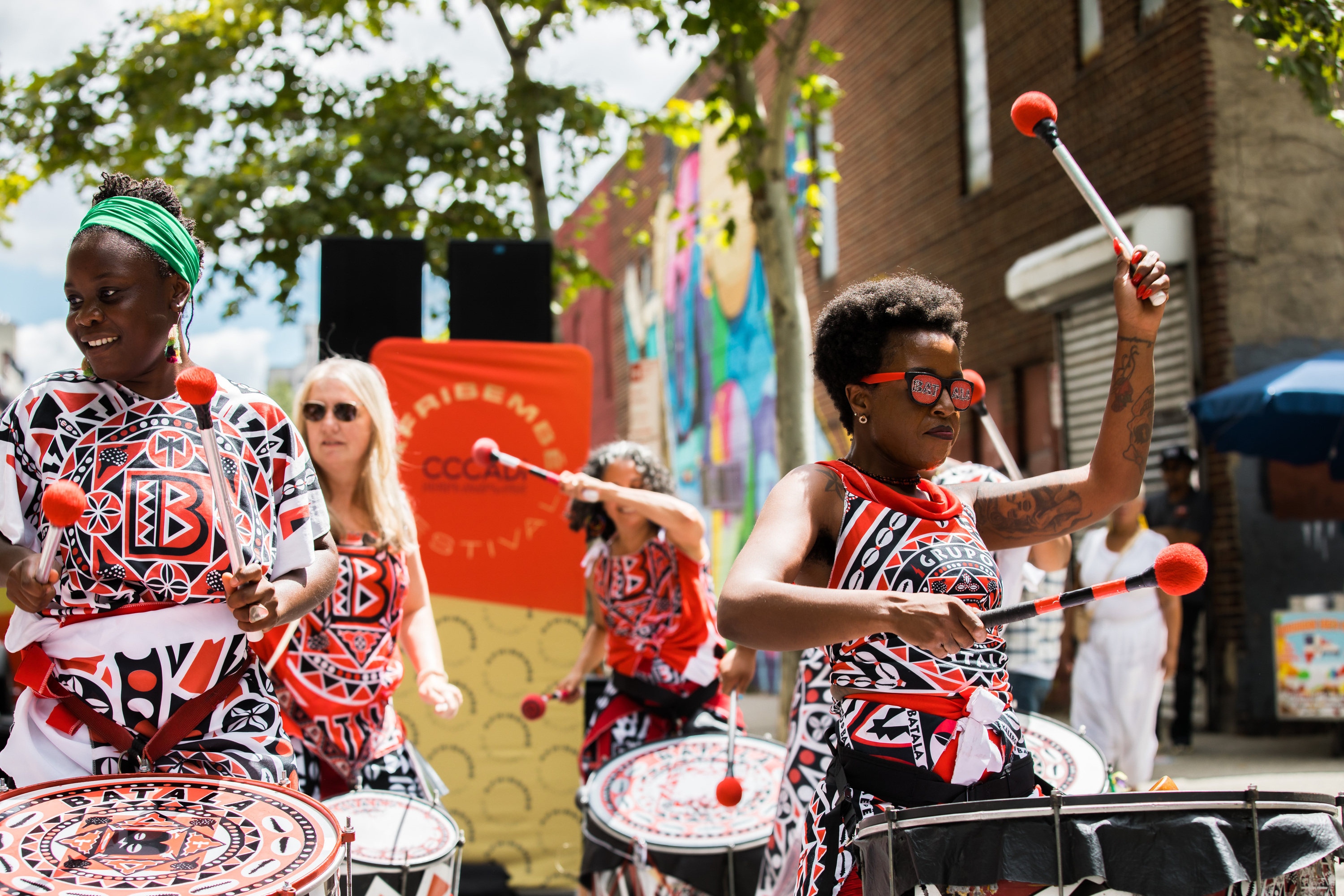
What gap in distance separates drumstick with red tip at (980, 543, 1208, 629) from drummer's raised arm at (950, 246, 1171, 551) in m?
0.55

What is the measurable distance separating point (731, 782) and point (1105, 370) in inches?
328

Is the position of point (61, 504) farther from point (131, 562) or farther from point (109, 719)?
point (109, 719)

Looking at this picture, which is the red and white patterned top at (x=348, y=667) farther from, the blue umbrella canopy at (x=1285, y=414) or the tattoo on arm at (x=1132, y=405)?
the blue umbrella canopy at (x=1285, y=414)

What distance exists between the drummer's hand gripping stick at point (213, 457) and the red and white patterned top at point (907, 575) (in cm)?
113

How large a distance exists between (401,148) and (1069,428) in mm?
6802

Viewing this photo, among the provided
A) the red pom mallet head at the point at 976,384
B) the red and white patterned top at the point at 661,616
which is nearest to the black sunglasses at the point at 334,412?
the red and white patterned top at the point at 661,616

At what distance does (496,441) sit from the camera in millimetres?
6539

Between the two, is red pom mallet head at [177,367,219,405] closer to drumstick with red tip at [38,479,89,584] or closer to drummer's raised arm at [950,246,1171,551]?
drumstick with red tip at [38,479,89,584]

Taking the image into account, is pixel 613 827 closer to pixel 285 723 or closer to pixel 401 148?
pixel 285 723

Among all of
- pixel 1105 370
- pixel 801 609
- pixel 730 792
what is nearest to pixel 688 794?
pixel 730 792

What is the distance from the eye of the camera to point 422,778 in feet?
13.2

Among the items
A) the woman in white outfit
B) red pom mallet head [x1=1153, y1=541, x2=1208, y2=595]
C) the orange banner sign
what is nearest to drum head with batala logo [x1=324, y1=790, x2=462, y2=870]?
red pom mallet head [x1=1153, y1=541, x2=1208, y2=595]

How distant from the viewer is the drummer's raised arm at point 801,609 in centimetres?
207

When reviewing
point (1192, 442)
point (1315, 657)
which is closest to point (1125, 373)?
point (1315, 657)
